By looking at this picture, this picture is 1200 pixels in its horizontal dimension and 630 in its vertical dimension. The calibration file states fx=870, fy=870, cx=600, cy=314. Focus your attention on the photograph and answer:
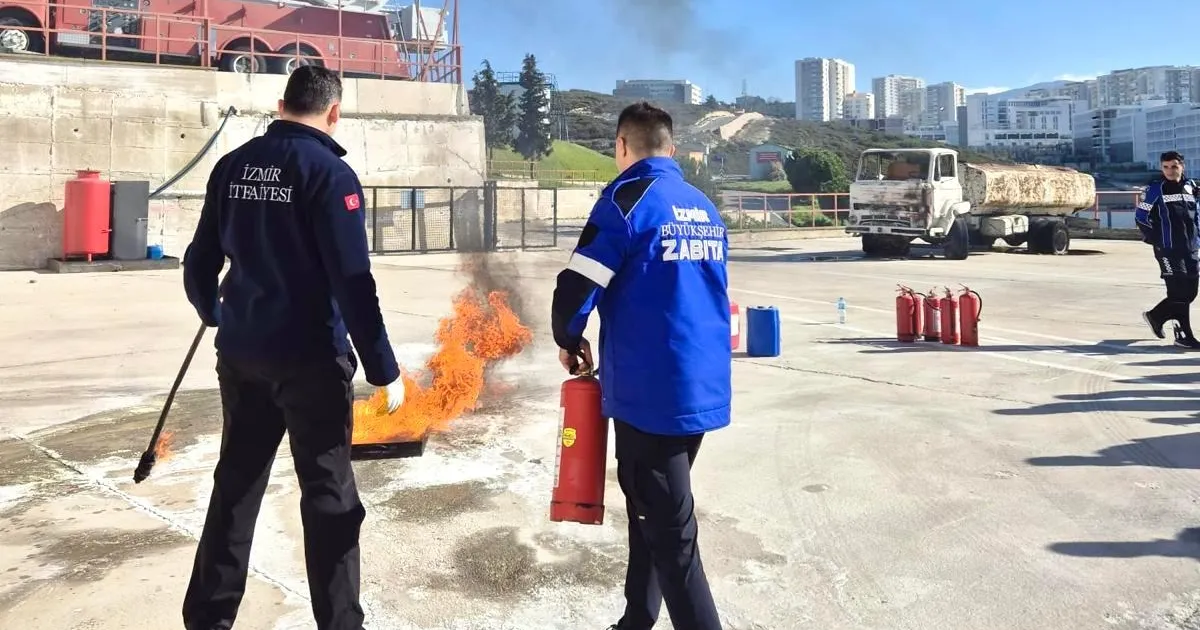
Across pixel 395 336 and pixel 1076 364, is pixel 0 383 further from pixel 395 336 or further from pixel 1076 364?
pixel 1076 364

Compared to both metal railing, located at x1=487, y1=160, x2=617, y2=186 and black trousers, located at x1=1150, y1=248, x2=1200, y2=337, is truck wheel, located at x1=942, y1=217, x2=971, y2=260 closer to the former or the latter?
black trousers, located at x1=1150, y1=248, x2=1200, y2=337

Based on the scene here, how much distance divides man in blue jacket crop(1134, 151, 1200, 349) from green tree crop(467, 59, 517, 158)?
74710 mm

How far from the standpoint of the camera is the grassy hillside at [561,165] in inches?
2442

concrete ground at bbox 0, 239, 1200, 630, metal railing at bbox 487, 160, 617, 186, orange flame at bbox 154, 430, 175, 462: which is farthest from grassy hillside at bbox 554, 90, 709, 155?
orange flame at bbox 154, 430, 175, 462

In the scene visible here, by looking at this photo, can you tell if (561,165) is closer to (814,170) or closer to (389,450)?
(814,170)

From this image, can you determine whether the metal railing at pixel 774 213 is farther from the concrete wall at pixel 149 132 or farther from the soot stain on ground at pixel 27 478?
the soot stain on ground at pixel 27 478

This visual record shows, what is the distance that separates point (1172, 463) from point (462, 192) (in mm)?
21150

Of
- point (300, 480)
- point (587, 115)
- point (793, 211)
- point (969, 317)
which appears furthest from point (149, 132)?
point (587, 115)

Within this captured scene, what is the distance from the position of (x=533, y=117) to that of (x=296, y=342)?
84625 millimetres

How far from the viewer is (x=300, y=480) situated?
118 inches

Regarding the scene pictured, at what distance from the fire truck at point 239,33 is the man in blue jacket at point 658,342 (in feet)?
58.6

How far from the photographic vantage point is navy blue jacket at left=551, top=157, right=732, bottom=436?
2754mm

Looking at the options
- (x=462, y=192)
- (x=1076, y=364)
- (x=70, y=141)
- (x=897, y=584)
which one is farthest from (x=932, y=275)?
(x=70, y=141)

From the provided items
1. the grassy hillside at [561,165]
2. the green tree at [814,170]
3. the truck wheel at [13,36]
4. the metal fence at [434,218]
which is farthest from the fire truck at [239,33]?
the green tree at [814,170]
